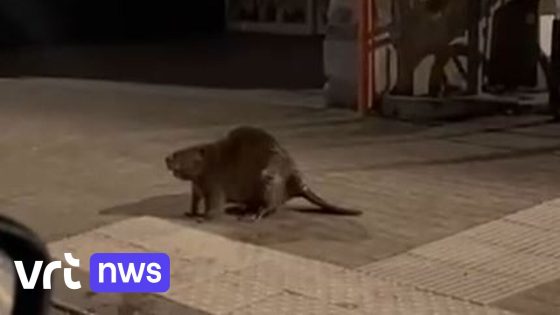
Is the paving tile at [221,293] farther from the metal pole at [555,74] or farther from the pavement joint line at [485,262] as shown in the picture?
the metal pole at [555,74]

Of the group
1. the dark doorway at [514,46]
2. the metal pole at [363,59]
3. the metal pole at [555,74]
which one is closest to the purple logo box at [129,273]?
the metal pole at [363,59]

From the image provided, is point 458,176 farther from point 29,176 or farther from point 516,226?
point 29,176

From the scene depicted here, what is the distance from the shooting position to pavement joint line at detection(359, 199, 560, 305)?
14.8ft

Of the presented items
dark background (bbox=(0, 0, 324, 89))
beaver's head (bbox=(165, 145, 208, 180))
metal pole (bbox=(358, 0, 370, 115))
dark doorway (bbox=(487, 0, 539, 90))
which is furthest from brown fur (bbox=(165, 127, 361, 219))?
dark background (bbox=(0, 0, 324, 89))

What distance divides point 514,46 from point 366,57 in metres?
1.49

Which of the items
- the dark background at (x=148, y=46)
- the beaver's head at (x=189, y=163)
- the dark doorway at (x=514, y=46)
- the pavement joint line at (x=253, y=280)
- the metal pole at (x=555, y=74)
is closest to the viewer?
the pavement joint line at (x=253, y=280)

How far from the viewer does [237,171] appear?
5590 millimetres

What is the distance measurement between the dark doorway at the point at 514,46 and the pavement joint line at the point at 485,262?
165 inches

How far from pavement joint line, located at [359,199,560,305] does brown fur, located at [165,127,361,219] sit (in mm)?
745

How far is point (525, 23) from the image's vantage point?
9539mm

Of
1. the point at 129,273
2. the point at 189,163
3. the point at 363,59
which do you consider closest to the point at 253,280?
the point at 129,273

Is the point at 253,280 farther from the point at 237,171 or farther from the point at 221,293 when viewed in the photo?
the point at 237,171

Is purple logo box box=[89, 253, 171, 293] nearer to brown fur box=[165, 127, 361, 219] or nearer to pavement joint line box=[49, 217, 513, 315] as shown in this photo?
pavement joint line box=[49, 217, 513, 315]

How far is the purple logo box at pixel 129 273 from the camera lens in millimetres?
4469
